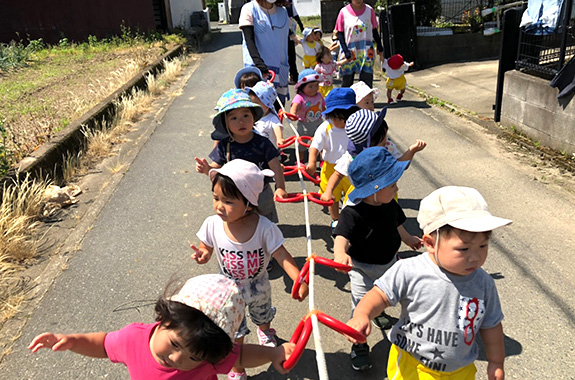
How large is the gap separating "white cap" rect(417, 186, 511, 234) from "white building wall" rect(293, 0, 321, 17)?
104 ft

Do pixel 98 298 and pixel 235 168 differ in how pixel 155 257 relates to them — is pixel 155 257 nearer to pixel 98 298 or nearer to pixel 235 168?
pixel 98 298

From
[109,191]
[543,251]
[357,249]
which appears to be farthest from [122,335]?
[109,191]

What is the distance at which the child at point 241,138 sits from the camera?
3.46m

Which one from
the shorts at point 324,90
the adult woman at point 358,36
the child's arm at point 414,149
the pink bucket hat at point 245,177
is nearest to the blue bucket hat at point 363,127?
the child's arm at point 414,149

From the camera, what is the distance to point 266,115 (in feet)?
16.4

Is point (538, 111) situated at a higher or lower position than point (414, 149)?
lower

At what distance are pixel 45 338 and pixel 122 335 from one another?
29cm

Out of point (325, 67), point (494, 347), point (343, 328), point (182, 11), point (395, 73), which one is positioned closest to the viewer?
point (343, 328)

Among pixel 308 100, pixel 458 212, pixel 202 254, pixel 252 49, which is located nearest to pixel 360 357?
pixel 202 254

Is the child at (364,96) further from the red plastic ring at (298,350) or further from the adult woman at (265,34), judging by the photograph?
the red plastic ring at (298,350)

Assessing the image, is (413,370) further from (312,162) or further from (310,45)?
(310,45)

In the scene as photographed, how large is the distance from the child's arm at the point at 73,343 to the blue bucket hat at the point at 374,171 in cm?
147

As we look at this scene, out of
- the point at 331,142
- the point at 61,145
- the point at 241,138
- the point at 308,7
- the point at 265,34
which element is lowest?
the point at 61,145

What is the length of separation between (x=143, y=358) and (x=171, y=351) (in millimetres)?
220
